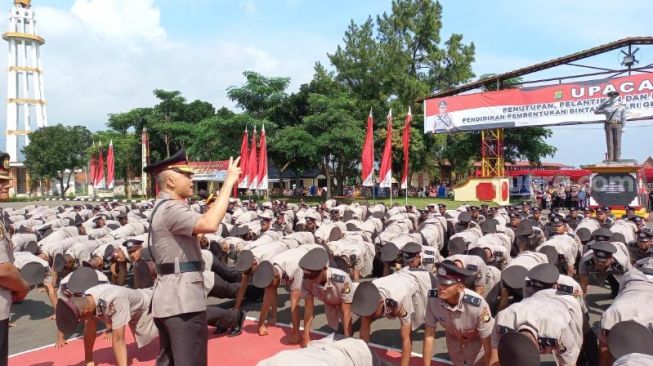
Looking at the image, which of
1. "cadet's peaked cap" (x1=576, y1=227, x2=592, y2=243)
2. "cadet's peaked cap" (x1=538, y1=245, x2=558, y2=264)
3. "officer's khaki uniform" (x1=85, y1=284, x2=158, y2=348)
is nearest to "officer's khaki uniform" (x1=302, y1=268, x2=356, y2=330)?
"officer's khaki uniform" (x1=85, y1=284, x2=158, y2=348)

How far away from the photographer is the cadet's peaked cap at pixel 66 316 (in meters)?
4.55

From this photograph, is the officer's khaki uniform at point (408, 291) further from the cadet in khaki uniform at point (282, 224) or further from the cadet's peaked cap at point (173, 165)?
the cadet in khaki uniform at point (282, 224)

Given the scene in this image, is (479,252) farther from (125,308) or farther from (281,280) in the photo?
(125,308)

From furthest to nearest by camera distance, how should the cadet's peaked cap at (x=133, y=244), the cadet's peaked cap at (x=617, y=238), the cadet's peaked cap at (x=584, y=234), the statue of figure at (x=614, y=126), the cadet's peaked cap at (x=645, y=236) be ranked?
the statue of figure at (x=614, y=126) → the cadet's peaked cap at (x=584, y=234) → the cadet's peaked cap at (x=617, y=238) → the cadet's peaked cap at (x=645, y=236) → the cadet's peaked cap at (x=133, y=244)

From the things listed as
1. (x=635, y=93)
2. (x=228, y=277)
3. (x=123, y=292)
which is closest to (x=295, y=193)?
(x=635, y=93)

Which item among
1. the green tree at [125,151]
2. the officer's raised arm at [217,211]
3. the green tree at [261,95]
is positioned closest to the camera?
the officer's raised arm at [217,211]

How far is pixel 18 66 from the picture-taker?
192 ft

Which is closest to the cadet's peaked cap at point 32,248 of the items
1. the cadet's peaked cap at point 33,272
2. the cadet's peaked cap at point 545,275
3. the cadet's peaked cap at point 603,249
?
the cadet's peaked cap at point 33,272

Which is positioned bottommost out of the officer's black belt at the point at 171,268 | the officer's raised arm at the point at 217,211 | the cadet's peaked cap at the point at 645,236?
the cadet's peaked cap at the point at 645,236

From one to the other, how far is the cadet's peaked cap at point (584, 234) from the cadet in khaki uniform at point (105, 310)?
7581 mm

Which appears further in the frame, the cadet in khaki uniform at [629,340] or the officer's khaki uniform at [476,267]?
the officer's khaki uniform at [476,267]

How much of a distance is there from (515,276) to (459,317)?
1.75 metres

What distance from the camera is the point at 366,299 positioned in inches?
184

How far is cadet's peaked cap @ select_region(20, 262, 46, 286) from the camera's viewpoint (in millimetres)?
6578
